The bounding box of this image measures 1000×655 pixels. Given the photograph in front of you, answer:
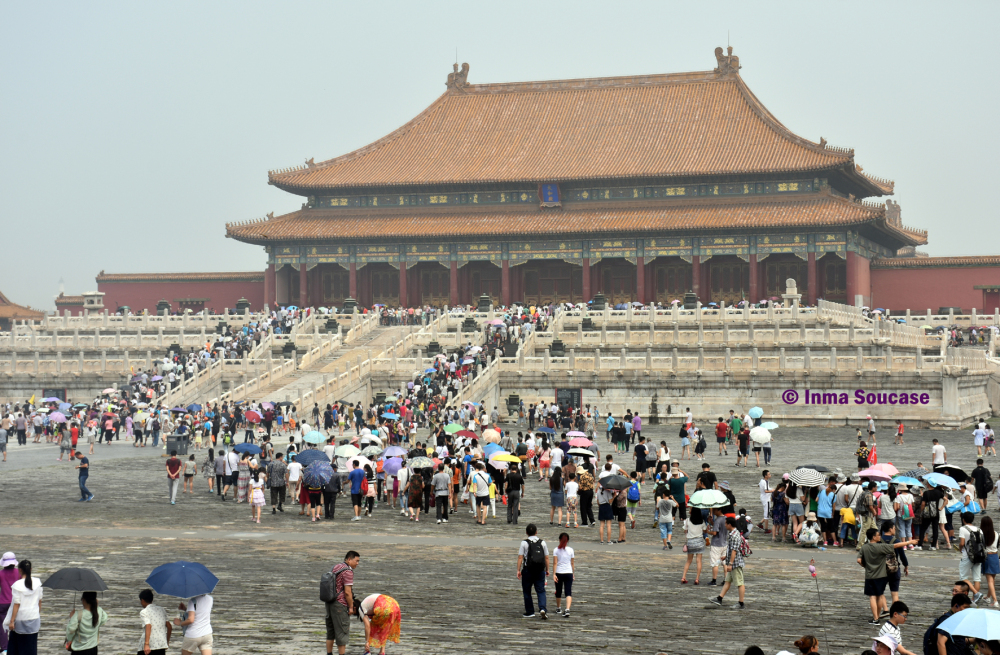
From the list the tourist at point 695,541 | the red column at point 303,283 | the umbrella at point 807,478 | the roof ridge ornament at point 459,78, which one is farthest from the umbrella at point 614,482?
the roof ridge ornament at point 459,78

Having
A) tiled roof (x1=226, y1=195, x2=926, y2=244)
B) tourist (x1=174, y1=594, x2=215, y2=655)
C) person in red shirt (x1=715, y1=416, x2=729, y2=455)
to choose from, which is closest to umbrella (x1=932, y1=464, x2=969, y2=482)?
person in red shirt (x1=715, y1=416, x2=729, y2=455)

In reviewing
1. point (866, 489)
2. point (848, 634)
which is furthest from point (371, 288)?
point (848, 634)

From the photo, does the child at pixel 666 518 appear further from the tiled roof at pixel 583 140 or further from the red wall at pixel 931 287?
the tiled roof at pixel 583 140

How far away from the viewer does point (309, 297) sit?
6769 centimetres

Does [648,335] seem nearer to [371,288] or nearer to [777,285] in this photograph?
[777,285]

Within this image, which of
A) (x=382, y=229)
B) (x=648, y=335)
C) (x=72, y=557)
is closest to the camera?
(x=72, y=557)

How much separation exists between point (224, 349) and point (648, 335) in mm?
16711

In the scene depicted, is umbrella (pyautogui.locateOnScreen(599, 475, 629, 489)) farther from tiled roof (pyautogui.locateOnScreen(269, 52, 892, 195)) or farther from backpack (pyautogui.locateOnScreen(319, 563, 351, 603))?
tiled roof (pyautogui.locateOnScreen(269, 52, 892, 195))

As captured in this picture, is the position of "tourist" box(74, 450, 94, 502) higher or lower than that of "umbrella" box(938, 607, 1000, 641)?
higher

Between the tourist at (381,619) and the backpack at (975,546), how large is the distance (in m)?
7.65

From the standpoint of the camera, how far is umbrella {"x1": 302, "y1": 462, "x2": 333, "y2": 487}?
22281 millimetres

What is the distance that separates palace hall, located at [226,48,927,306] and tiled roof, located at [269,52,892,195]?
0.12m

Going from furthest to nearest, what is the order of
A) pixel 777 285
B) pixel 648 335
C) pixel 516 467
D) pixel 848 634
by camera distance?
pixel 777 285, pixel 648 335, pixel 516 467, pixel 848 634

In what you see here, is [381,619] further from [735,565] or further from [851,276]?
[851,276]
